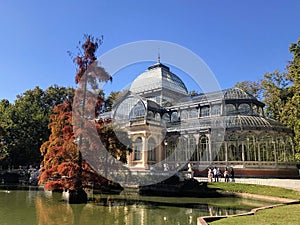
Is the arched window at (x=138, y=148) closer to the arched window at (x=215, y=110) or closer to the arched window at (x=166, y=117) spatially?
the arched window at (x=166, y=117)

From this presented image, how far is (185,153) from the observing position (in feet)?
86.3

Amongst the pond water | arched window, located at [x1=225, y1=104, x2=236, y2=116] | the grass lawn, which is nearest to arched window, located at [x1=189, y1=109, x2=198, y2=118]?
arched window, located at [x1=225, y1=104, x2=236, y2=116]

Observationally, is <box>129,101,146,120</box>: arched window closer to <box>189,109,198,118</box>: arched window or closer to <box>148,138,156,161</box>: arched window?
<box>148,138,156,161</box>: arched window

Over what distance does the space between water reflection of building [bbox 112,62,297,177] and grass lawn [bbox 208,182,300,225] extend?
5373 mm

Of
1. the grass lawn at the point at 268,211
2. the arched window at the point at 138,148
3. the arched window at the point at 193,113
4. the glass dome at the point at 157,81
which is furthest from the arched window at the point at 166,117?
the grass lawn at the point at 268,211

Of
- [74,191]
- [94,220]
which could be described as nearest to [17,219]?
[94,220]

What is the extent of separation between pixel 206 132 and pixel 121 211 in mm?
14558

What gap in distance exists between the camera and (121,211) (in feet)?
41.2

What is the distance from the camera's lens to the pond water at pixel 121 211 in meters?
10.4

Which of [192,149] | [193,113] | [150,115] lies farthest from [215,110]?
[150,115]

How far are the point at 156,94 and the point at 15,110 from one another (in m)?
16.2

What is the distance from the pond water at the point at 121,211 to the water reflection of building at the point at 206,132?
8127mm

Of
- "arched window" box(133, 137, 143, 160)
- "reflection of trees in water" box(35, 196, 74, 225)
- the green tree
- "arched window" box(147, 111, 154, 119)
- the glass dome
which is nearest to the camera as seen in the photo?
"reflection of trees in water" box(35, 196, 74, 225)

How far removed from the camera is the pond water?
10391 mm
